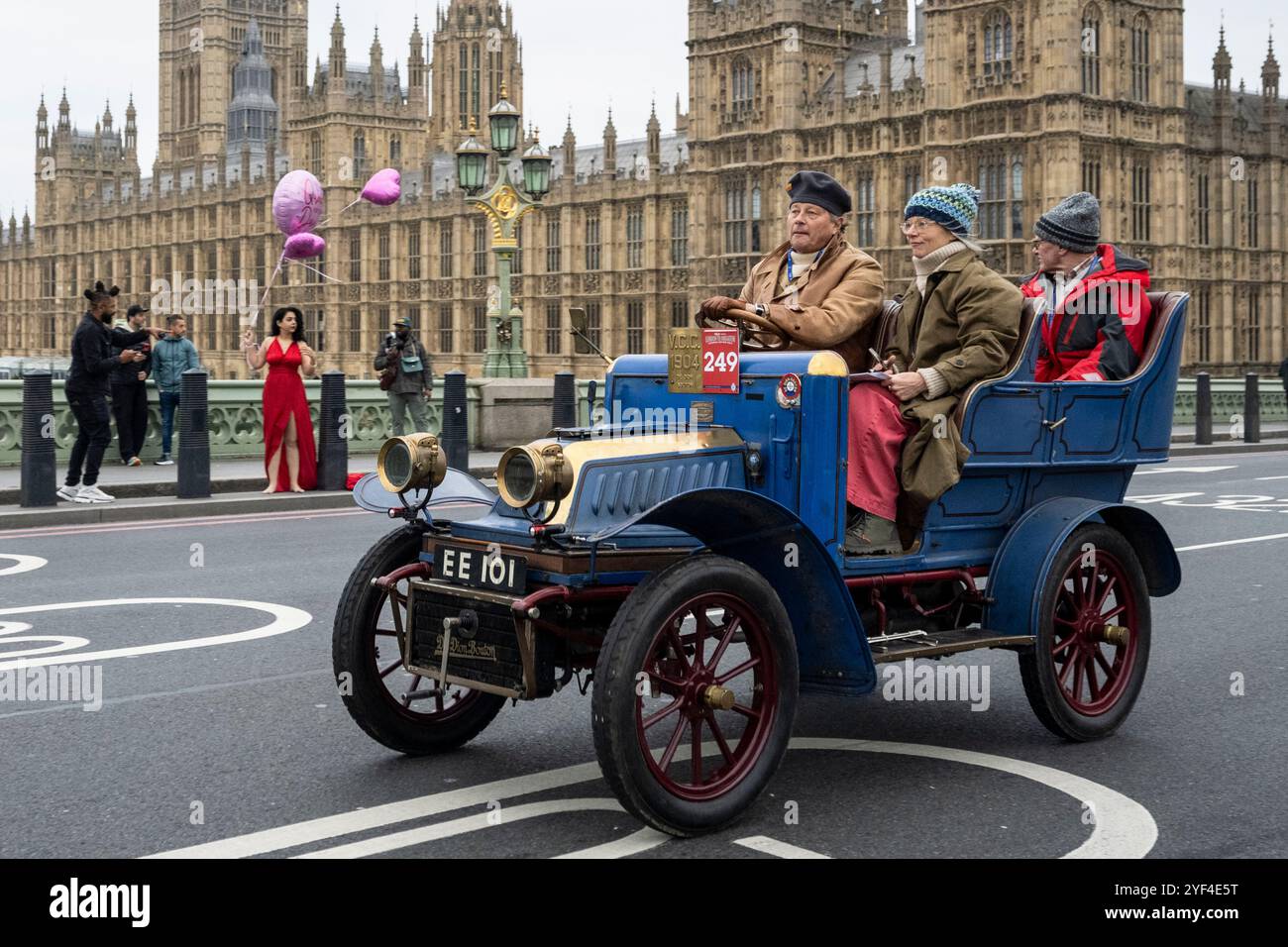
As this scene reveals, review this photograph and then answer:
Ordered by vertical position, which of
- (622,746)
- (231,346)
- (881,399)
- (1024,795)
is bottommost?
(1024,795)

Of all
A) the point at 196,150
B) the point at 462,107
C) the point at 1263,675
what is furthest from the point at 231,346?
the point at 1263,675

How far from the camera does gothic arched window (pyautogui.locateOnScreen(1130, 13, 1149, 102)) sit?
4125 cm

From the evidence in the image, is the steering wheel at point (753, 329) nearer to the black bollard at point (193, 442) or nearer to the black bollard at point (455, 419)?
the black bollard at point (193, 442)

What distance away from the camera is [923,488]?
5383mm

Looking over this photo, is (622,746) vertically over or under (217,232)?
under

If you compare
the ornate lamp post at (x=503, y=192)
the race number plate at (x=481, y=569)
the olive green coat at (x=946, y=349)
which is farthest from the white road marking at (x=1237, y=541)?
the ornate lamp post at (x=503, y=192)

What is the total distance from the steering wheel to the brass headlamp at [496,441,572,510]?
103 centimetres

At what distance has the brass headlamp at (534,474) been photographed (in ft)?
15.2

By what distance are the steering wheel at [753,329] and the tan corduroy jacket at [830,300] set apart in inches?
1.8

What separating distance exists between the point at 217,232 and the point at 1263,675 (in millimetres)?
84070

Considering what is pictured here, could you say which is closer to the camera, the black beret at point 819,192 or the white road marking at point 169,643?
the black beret at point 819,192

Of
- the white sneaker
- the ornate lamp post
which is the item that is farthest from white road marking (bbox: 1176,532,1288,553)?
the ornate lamp post

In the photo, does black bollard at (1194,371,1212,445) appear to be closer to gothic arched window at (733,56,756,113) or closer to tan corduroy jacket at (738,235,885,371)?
tan corduroy jacket at (738,235,885,371)
